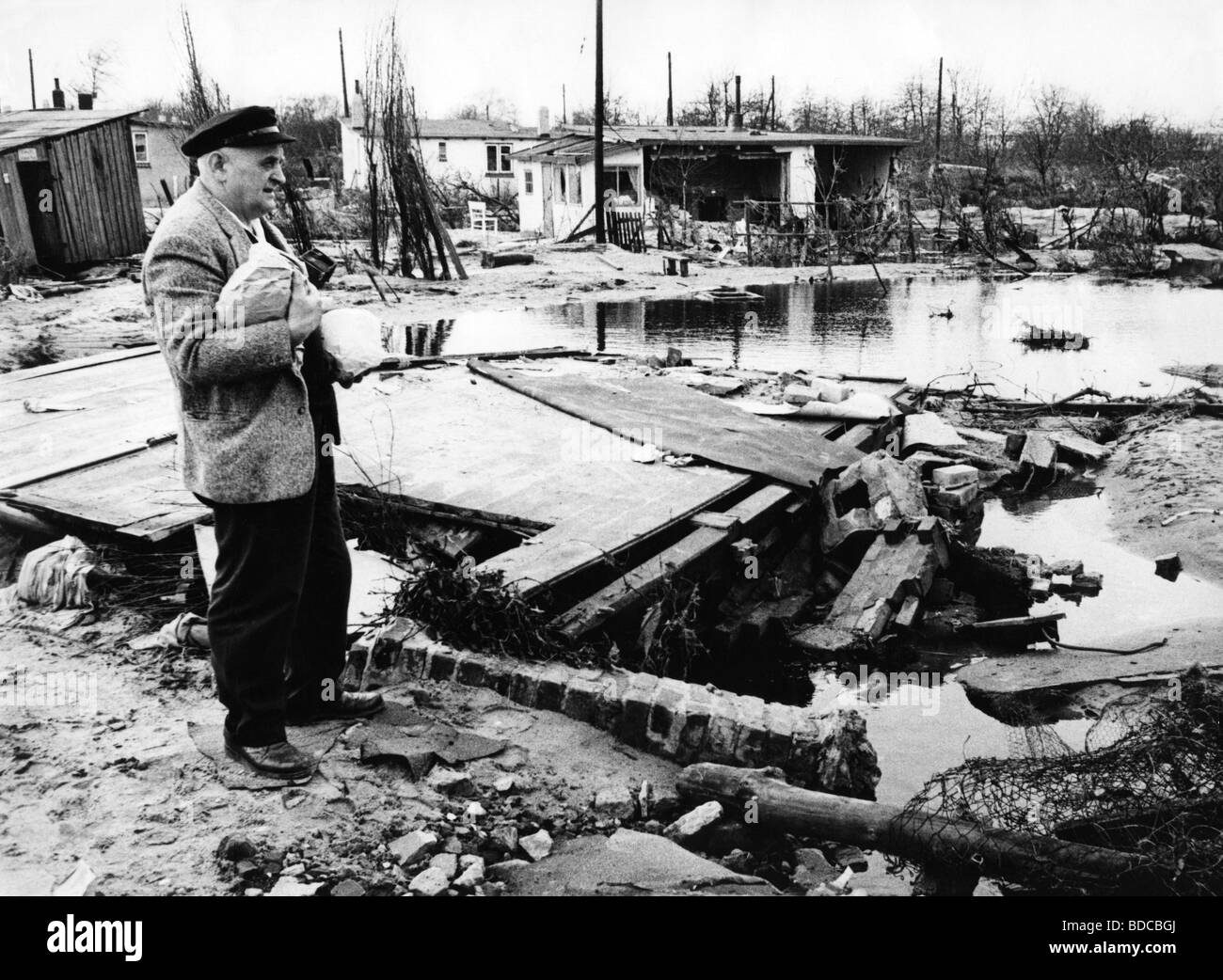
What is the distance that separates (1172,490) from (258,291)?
718 cm

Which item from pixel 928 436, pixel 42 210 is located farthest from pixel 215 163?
pixel 42 210

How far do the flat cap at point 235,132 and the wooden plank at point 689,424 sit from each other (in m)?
3.93

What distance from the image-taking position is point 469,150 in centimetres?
5019

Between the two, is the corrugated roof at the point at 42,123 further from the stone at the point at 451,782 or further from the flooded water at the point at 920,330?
the stone at the point at 451,782

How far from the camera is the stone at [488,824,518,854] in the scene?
3.06 metres

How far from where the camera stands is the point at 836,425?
26.0ft

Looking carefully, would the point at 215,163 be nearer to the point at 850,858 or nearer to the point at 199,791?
the point at 199,791

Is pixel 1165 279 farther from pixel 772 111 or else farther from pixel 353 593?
pixel 772 111

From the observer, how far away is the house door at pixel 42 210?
20.4 metres

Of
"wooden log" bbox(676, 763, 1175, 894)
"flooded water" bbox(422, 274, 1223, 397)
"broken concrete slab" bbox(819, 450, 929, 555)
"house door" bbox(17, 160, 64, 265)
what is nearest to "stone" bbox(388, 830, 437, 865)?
"wooden log" bbox(676, 763, 1175, 894)

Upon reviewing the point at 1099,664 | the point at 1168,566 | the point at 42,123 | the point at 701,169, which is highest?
the point at 42,123
